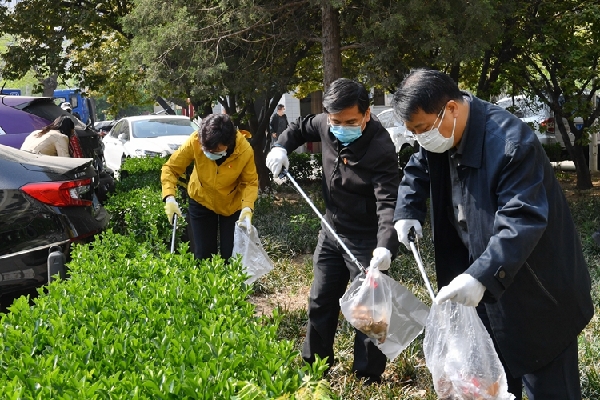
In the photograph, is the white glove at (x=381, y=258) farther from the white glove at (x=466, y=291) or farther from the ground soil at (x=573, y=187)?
the ground soil at (x=573, y=187)

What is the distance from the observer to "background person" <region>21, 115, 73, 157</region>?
8156 millimetres

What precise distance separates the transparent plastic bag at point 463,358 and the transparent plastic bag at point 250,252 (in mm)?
2392

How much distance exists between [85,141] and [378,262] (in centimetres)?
730

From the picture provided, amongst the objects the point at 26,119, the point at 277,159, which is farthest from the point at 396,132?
the point at 277,159

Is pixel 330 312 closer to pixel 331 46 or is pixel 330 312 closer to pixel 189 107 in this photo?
pixel 331 46

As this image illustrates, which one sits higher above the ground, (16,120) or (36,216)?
(16,120)

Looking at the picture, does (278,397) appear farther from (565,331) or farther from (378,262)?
(378,262)

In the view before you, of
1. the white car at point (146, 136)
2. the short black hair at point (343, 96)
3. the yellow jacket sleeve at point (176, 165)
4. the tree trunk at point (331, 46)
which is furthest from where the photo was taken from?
the white car at point (146, 136)

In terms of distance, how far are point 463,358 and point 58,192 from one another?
3.59 meters

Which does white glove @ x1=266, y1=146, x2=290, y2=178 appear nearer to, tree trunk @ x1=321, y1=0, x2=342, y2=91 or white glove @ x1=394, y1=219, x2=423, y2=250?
white glove @ x1=394, y1=219, x2=423, y2=250

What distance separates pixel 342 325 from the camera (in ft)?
18.0

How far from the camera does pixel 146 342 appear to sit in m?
2.71

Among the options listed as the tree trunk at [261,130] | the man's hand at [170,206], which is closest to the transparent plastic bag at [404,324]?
the man's hand at [170,206]

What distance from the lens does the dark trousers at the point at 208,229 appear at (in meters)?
5.50
